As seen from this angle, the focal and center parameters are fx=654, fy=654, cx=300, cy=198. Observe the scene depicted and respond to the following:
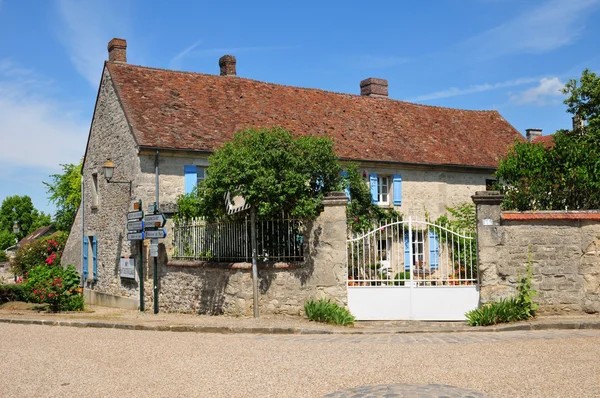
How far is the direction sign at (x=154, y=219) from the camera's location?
15508mm

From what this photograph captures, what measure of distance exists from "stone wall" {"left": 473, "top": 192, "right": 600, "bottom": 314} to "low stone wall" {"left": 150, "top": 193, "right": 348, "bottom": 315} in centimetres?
266

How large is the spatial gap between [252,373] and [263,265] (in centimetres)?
580

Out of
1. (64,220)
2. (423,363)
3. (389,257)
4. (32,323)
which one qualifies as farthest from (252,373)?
(64,220)

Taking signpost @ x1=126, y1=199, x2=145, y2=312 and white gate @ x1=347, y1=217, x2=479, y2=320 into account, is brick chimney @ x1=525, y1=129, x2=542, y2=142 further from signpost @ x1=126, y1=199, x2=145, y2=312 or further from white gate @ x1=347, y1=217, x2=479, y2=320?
signpost @ x1=126, y1=199, x2=145, y2=312

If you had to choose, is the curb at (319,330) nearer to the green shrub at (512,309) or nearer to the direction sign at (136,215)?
the green shrub at (512,309)

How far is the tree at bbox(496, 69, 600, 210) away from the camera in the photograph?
1503cm

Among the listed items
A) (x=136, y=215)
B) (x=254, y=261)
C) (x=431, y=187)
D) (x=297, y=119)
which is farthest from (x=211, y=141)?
(x=431, y=187)

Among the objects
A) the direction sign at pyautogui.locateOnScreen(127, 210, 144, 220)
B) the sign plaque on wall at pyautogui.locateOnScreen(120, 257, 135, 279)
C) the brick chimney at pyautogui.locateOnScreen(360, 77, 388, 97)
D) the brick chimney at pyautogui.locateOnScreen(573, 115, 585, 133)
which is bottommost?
the sign plaque on wall at pyautogui.locateOnScreen(120, 257, 135, 279)

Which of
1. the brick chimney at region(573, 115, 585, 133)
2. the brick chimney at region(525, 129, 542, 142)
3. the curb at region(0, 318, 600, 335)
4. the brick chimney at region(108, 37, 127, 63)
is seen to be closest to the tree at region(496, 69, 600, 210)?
the brick chimney at region(573, 115, 585, 133)

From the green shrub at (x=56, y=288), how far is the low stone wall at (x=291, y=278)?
154 inches

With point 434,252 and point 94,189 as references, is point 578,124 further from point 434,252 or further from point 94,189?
point 94,189

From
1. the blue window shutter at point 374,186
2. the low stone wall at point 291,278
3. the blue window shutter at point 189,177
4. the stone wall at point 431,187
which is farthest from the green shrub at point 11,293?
the stone wall at point 431,187

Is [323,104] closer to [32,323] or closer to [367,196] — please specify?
[367,196]

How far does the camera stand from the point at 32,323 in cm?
1425
